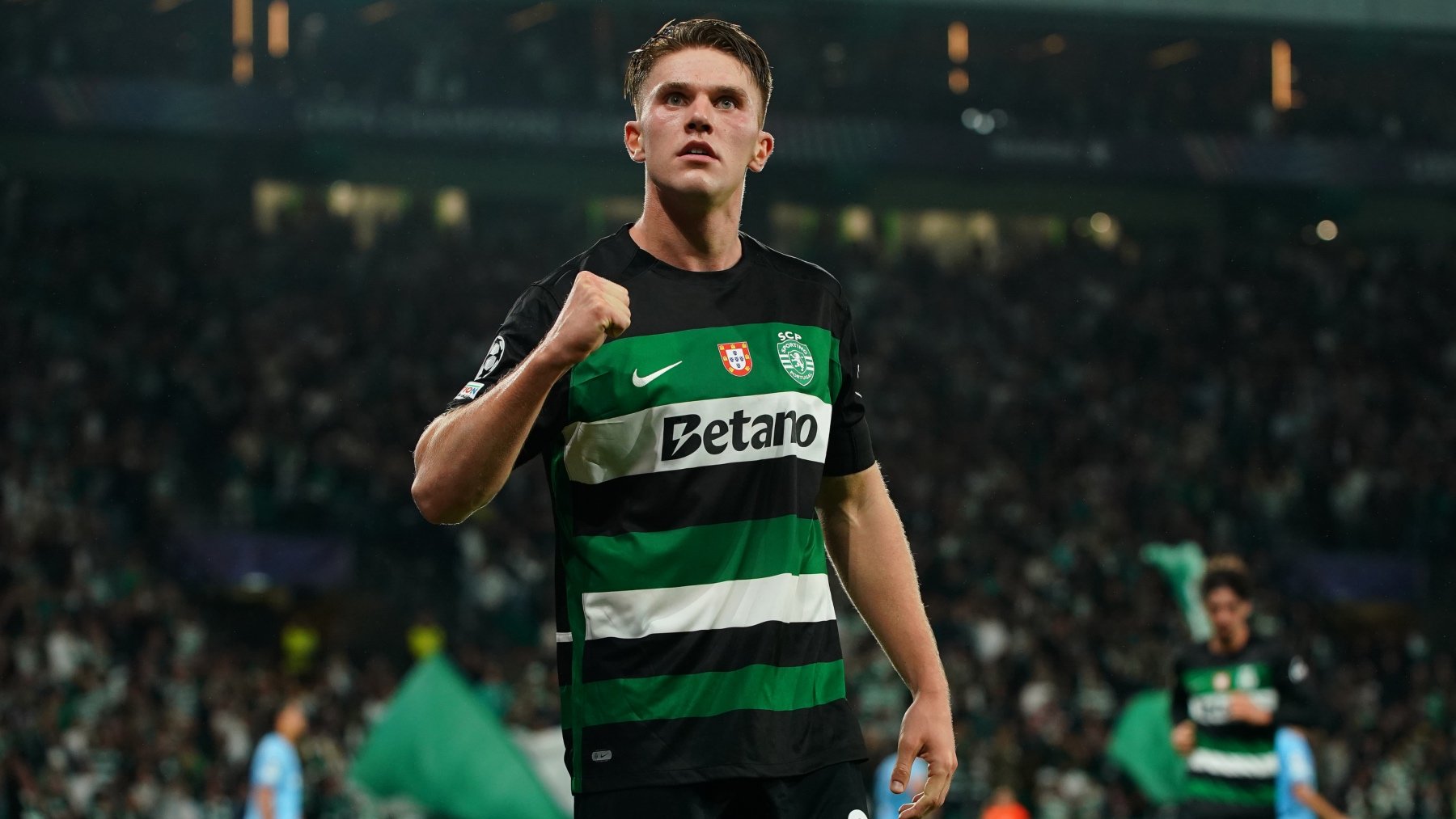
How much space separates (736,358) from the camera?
2980 mm

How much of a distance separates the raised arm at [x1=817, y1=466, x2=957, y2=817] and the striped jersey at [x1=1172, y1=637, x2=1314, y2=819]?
5424 millimetres

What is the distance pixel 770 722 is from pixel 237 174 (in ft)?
83.7

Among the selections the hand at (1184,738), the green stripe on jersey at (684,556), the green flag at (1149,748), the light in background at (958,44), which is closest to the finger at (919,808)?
the green stripe on jersey at (684,556)

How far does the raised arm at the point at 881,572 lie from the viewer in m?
3.26

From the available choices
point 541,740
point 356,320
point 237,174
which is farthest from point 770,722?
point 237,174

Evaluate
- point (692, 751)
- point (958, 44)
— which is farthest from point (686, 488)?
point (958, 44)

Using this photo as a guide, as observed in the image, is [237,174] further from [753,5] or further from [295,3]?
[753,5]

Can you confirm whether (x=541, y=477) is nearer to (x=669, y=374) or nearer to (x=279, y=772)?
(x=279, y=772)

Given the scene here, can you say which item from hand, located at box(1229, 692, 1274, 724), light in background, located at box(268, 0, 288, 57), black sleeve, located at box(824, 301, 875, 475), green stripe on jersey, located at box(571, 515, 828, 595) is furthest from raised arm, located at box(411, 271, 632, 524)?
light in background, located at box(268, 0, 288, 57)

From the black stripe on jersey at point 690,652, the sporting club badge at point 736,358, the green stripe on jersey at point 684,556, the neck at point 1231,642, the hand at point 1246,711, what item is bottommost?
the hand at point 1246,711

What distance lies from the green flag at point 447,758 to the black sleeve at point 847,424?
28.9ft

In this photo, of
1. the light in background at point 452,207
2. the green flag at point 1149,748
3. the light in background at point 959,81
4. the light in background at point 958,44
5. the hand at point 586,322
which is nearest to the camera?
the hand at point 586,322

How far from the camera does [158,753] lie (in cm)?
1402

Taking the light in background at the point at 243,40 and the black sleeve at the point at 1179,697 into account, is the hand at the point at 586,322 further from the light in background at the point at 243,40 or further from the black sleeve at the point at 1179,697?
the light in background at the point at 243,40
